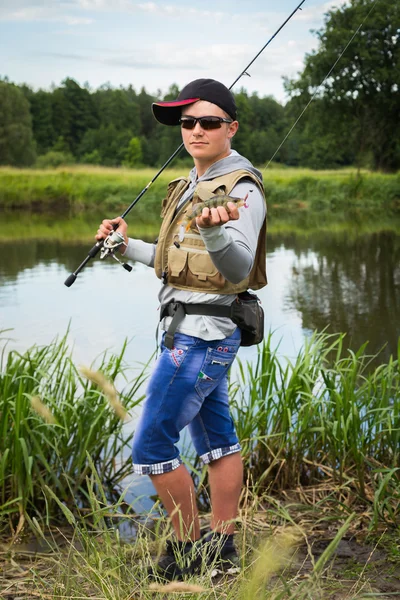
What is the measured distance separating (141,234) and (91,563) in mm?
13867

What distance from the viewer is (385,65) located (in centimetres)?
3434

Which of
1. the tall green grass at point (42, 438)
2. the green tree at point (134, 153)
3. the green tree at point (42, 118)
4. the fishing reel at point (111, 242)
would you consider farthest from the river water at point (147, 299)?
the green tree at point (42, 118)

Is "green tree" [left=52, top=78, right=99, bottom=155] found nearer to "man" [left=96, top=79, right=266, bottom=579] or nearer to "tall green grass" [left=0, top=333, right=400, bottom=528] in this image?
"tall green grass" [left=0, top=333, right=400, bottom=528]

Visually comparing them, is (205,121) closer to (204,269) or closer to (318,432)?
(204,269)

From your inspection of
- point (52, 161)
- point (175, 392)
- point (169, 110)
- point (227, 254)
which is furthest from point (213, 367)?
point (52, 161)

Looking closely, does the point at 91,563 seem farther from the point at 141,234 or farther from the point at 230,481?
the point at 141,234

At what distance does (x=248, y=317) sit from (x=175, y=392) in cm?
36

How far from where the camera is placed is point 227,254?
84.2 inches

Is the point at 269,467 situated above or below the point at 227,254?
below

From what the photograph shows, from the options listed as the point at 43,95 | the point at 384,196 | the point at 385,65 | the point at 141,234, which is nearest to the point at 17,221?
the point at 141,234

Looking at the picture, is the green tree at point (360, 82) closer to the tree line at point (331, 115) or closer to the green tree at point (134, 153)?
the tree line at point (331, 115)

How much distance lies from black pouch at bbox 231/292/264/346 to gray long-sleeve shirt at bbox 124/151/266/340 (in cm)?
3

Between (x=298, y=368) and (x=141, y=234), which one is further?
(x=141, y=234)

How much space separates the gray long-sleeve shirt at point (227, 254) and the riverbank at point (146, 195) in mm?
21180
